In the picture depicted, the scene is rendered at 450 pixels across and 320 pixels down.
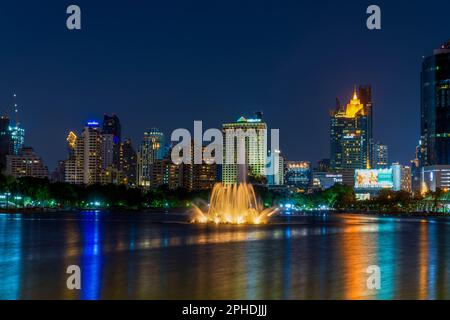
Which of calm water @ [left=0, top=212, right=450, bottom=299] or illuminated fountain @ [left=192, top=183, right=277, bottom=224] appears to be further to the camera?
illuminated fountain @ [left=192, top=183, right=277, bottom=224]

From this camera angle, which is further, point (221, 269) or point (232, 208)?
point (232, 208)

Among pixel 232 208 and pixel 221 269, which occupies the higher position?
pixel 232 208

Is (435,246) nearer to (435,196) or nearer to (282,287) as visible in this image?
(282,287)

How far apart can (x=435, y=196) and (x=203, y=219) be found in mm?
115773

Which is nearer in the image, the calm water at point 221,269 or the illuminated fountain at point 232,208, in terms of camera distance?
the calm water at point 221,269

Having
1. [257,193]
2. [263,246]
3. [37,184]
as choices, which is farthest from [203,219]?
[257,193]

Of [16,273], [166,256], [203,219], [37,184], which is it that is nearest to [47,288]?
[16,273]

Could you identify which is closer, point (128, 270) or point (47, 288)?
point (47, 288)

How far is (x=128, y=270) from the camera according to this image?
3038 centimetres
